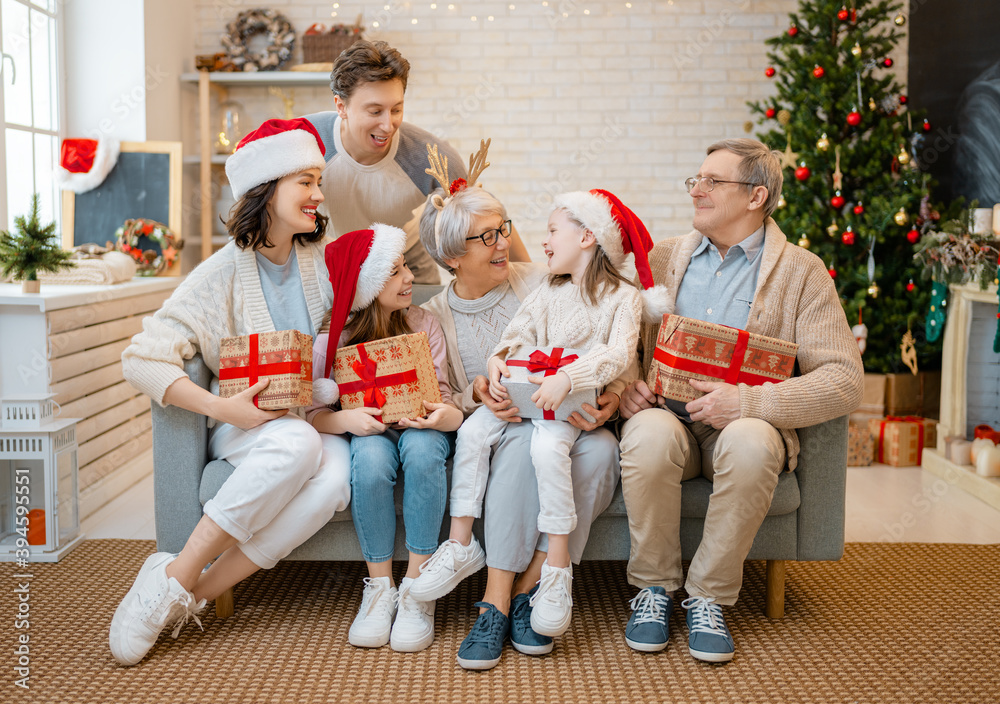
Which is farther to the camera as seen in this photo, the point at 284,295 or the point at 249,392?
the point at 284,295

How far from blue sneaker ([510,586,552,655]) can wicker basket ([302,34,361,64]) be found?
12.1 feet

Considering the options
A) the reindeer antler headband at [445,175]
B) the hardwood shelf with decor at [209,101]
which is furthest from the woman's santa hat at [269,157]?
the hardwood shelf with decor at [209,101]

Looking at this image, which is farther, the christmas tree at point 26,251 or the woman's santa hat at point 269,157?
the christmas tree at point 26,251

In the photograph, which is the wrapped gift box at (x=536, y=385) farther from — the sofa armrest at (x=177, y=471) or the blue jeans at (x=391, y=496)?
the sofa armrest at (x=177, y=471)

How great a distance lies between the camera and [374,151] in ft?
8.66

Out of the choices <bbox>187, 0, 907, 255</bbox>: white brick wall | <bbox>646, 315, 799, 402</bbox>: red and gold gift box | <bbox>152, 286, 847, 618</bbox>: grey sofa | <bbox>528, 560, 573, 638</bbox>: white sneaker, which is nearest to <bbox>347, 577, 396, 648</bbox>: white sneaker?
<bbox>152, 286, 847, 618</bbox>: grey sofa

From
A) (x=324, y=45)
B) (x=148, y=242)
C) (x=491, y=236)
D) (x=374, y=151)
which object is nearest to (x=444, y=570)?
(x=491, y=236)

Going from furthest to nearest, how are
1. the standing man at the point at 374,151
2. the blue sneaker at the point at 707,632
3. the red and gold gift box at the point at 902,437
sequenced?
1. the red and gold gift box at the point at 902,437
2. the standing man at the point at 374,151
3. the blue sneaker at the point at 707,632

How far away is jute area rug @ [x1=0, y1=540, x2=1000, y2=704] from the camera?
5.94 feet

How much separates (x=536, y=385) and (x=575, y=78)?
3410mm

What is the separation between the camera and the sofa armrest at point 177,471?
82.5 inches

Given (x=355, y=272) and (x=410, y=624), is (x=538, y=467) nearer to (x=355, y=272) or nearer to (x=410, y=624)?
(x=410, y=624)

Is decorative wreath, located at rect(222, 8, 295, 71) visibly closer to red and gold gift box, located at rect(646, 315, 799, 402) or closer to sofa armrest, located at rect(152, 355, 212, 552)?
sofa armrest, located at rect(152, 355, 212, 552)

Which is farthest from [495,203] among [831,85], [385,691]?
[831,85]
